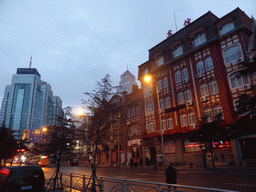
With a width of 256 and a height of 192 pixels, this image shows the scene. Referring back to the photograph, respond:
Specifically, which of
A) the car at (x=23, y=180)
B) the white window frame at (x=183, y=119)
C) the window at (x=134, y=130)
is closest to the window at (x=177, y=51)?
the white window frame at (x=183, y=119)

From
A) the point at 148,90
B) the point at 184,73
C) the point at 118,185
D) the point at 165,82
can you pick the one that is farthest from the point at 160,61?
the point at 118,185

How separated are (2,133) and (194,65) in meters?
29.7

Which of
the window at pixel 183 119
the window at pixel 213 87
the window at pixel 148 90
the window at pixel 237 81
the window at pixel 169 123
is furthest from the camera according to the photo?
the window at pixel 148 90

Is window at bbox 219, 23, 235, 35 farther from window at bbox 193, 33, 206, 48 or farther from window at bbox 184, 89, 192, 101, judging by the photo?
window at bbox 184, 89, 192, 101

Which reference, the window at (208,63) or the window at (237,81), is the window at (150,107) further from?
the window at (237,81)

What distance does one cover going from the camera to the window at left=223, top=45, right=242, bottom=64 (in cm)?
2400

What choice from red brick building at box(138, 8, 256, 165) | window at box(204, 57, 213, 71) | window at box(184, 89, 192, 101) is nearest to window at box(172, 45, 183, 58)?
red brick building at box(138, 8, 256, 165)

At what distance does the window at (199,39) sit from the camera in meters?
28.6

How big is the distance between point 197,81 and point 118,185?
24156mm

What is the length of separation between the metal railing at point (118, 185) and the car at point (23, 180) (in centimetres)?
218

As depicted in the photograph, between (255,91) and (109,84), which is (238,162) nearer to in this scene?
(255,91)

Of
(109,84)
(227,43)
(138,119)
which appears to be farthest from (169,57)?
(109,84)

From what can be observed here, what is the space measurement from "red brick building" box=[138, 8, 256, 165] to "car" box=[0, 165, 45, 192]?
18760 mm

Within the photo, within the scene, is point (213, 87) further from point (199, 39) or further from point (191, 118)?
point (199, 39)
